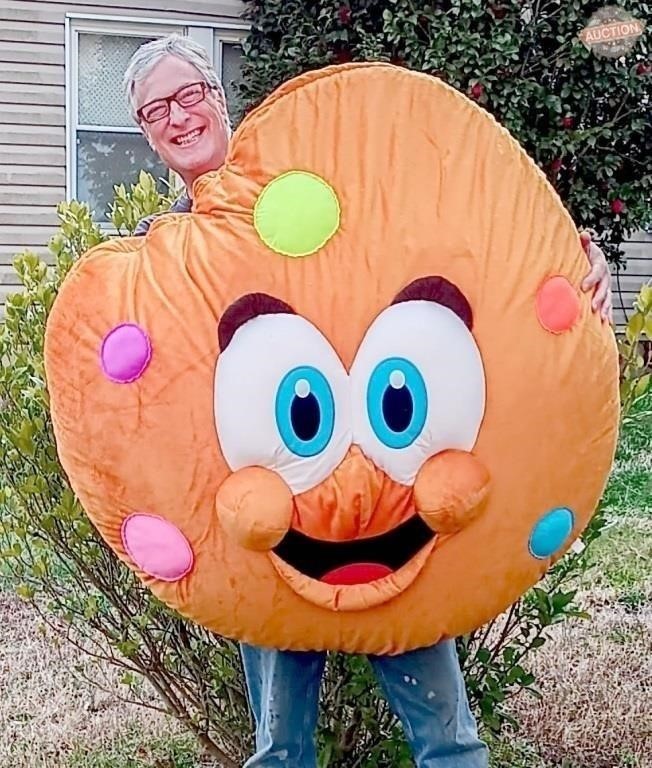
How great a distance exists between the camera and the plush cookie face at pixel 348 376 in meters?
1.77

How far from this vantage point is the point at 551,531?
6.18 feet

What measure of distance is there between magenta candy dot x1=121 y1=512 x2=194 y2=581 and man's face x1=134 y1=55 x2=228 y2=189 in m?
0.67

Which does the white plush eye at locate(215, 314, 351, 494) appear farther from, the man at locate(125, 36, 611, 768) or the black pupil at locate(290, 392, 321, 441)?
the man at locate(125, 36, 611, 768)

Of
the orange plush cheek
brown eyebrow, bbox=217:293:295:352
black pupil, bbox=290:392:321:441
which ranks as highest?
brown eyebrow, bbox=217:293:295:352

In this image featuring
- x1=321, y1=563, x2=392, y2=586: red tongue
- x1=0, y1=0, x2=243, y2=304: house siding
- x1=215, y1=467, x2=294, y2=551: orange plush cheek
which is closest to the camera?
x1=215, y1=467, x2=294, y2=551: orange plush cheek

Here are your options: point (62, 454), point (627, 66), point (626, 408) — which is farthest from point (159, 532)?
point (627, 66)

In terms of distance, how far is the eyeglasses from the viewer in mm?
2041

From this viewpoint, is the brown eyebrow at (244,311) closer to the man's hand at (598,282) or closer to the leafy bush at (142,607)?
the man's hand at (598,282)

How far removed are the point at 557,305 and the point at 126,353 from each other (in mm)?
710

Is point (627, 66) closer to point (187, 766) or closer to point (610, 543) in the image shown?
point (610, 543)

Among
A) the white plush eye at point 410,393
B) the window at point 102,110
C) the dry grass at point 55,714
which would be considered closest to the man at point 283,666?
the white plush eye at point 410,393

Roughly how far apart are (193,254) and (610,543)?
359 centimetres

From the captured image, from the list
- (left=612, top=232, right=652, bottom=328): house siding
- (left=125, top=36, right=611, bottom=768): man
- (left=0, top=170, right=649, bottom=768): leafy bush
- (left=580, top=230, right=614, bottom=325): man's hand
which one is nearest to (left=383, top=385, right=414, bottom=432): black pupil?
(left=580, top=230, right=614, bottom=325): man's hand

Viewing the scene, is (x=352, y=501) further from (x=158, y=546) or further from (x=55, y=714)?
(x=55, y=714)
